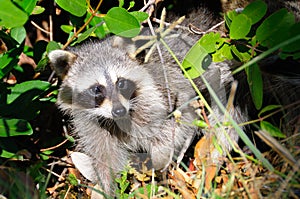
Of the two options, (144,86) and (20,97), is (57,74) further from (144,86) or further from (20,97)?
(144,86)

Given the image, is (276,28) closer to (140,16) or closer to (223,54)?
(223,54)

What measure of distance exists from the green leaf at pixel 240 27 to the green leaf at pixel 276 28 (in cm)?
8

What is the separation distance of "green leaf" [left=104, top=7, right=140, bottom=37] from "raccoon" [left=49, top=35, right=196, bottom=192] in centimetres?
36

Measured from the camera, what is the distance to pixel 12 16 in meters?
2.81

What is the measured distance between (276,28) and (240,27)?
0.23 meters

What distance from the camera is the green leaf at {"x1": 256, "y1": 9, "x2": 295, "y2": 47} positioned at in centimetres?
276

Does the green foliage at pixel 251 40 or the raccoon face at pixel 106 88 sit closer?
the green foliage at pixel 251 40

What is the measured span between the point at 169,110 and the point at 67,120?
0.99 m

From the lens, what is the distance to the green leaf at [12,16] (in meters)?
2.79

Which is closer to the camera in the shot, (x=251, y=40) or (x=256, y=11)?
(x=256, y=11)

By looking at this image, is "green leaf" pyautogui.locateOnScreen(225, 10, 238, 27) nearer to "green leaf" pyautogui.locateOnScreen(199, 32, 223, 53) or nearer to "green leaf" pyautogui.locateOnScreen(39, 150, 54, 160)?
"green leaf" pyautogui.locateOnScreen(199, 32, 223, 53)

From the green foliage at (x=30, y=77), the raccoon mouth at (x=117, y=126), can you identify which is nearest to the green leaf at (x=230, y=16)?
the green foliage at (x=30, y=77)

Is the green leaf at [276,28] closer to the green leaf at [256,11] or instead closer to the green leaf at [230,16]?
the green leaf at [256,11]

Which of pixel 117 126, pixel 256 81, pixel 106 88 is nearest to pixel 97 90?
pixel 106 88
